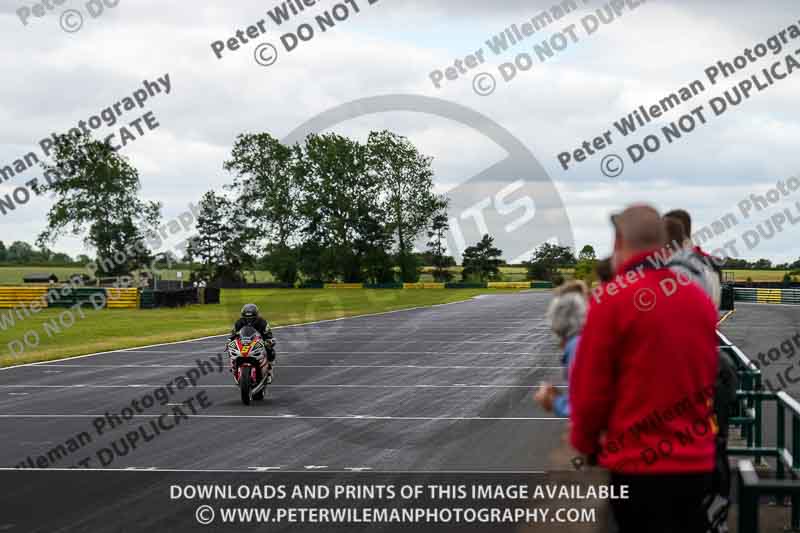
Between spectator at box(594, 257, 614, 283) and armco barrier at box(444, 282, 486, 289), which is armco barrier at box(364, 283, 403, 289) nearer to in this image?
armco barrier at box(444, 282, 486, 289)

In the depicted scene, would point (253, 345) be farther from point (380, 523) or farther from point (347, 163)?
point (347, 163)

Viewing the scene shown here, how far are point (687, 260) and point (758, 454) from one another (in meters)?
3.37

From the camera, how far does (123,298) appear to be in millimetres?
56344

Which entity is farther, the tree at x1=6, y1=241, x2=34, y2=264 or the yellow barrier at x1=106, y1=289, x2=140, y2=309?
the tree at x1=6, y1=241, x2=34, y2=264

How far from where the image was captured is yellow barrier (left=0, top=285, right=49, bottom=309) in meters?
54.1

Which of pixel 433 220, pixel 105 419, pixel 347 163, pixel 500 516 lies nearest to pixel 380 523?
pixel 500 516

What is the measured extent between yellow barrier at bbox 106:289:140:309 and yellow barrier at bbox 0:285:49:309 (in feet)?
11.2

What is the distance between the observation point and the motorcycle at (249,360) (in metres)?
16.5

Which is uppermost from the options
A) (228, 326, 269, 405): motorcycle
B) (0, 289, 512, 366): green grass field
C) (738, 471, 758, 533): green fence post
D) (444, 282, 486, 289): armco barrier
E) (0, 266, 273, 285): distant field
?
(0, 266, 273, 285): distant field

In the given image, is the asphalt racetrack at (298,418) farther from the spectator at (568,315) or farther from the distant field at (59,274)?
the distant field at (59,274)

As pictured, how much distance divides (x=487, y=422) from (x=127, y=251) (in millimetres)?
82503

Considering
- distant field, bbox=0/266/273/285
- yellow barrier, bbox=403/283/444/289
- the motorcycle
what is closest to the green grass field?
the motorcycle

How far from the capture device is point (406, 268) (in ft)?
→ 370

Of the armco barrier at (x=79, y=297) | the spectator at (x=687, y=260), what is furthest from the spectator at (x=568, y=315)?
the armco barrier at (x=79, y=297)
